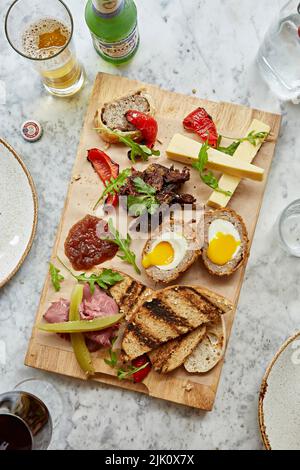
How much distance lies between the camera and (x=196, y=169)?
358 cm

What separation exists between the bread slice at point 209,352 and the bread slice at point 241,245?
30 cm

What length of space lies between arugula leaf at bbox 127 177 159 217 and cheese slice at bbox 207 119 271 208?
34 centimetres

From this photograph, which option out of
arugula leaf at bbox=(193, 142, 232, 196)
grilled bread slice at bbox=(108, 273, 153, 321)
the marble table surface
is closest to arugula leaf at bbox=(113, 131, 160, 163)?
arugula leaf at bbox=(193, 142, 232, 196)

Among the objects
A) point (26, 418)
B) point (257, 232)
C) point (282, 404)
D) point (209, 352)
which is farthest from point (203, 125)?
point (26, 418)

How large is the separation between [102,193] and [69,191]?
21 centimetres

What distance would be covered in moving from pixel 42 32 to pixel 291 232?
1.94 meters

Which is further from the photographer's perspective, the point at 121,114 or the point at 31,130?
the point at 31,130

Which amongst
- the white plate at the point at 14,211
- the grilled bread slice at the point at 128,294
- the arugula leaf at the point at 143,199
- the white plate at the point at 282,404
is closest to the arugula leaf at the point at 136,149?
the arugula leaf at the point at 143,199

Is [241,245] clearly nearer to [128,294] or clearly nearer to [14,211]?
[128,294]

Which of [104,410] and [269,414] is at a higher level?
[269,414]

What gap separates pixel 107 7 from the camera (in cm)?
315

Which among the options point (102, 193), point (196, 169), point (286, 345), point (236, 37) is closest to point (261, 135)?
point (196, 169)

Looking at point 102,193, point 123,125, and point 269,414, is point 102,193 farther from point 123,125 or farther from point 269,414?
point 269,414

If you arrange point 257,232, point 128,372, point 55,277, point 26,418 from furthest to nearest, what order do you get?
1. point 257,232
2. point 55,277
3. point 128,372
4. point 26,418
